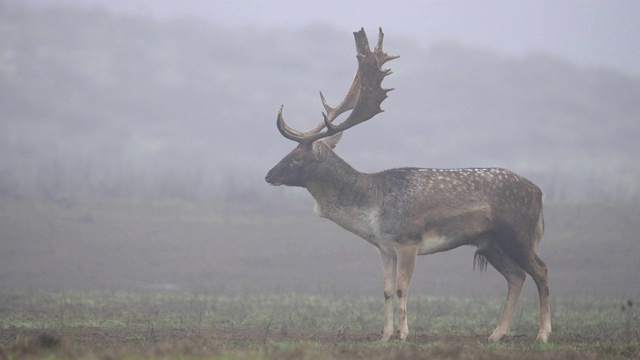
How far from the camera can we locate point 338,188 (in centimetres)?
1484

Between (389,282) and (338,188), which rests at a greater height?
(338,188)

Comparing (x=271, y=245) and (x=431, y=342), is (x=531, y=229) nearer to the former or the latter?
(x=431, y=342)

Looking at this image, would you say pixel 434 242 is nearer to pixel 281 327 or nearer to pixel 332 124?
pixel 332 124

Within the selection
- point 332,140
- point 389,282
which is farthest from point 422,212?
point 332,140

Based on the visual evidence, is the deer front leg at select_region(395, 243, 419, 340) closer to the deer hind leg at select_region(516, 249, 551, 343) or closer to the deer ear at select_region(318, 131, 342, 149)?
the deer hind leg at select_region(516, 249, 551, 343)

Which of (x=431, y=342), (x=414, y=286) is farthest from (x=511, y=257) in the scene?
(x=414, y=286)

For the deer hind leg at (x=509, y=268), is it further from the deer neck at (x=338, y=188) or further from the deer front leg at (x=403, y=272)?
the deer neck at (x=338, y=188)

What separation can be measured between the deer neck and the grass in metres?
1.81

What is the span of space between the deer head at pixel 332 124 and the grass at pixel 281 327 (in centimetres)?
224

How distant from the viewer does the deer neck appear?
14680mm

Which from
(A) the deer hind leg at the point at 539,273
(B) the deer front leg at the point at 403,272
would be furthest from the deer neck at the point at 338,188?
(A) the deer hind leg at the point at 539,273

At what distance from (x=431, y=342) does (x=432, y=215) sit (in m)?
1.80

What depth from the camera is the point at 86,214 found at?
32.1m

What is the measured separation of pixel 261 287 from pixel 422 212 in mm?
12076
